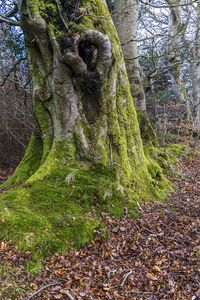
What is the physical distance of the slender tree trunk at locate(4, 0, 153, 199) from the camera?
4.75 meters

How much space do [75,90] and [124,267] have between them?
2.92m

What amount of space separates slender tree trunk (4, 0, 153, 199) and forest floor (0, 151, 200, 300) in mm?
958

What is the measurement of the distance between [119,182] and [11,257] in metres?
2.25

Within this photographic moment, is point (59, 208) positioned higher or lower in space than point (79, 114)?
lower

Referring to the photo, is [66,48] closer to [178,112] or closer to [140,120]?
[140,120]

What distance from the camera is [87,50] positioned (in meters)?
4.97

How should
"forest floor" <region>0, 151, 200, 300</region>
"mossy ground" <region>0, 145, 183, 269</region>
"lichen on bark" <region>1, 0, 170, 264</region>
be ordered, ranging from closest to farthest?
"forest floor" <region>0, 151, 200, 300</region> < "mossy ground" <region>0, 145, 183, 269</region> < "lichen on bark" <region>1, 0, 170, 264</region>

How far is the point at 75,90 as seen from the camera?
5023 mm

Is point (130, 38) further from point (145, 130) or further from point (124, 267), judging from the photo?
point (124, 267)

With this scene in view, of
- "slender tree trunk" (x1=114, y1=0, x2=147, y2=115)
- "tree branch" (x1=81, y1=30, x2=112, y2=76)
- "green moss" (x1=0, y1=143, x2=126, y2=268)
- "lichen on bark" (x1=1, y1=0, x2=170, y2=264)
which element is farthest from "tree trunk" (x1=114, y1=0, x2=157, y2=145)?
"green moss" (x1=0, y1=143, x2=126, y2=268)

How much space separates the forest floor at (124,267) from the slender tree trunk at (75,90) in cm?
96

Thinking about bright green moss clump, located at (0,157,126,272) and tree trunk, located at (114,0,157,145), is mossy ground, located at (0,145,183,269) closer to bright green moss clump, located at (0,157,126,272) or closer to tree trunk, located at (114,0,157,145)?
bright green moss clump, located at (0,157,126,272)

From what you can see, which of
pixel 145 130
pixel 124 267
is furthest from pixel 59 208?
pixel 145 130

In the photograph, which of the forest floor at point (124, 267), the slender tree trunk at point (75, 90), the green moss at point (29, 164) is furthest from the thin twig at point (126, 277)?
the green moss at point (29, 164)
